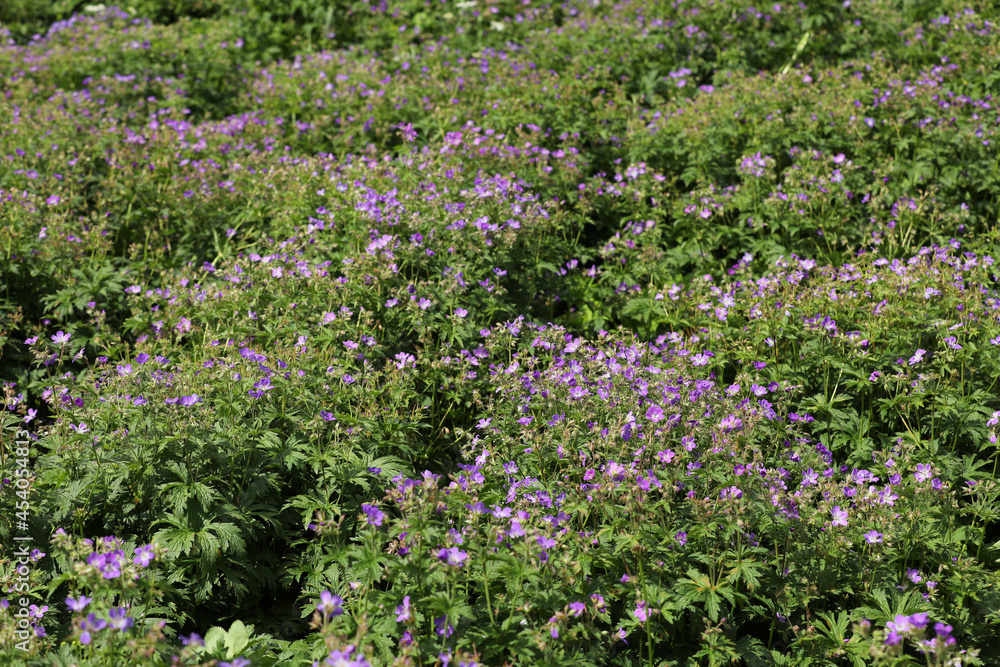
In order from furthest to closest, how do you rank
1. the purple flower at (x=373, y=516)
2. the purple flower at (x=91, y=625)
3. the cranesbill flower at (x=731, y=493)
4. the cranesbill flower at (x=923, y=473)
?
the cranesbill flower at (x=923, y=473) → the cranesbill flower at (x=731, y=493) → the purple flower at (x=373, y=516) → the purple flower at (x=91, y=625)

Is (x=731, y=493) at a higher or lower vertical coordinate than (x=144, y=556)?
lower

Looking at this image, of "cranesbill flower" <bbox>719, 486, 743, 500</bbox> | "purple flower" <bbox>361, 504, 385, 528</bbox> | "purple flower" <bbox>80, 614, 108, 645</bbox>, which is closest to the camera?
"purple flower" <bbox>80, 614, 108, 645</bbox>

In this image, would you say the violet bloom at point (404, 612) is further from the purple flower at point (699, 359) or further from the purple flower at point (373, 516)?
the purple flower at point (699, 359)

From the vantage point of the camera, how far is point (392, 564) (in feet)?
10.5

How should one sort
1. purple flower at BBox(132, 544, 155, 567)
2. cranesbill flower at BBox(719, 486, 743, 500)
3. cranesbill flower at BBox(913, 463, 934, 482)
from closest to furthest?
purple flower at BBox(132, 544, 155, 567), cranesbill flower at BBox(719, 486, 743, 500), cranesbill flower at BBox(913, 463, 934, 482)

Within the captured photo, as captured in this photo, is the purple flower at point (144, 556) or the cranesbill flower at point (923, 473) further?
the cranesbill flower at point (923, 473)

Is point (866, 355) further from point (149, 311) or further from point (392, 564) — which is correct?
Result: point (149, 311)

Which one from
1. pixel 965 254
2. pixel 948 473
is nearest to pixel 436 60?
pixel 965 254

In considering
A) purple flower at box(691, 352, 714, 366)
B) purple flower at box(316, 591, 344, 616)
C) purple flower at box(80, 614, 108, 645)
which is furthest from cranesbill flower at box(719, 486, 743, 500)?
purple flower at box(80, 614, 108, 645)

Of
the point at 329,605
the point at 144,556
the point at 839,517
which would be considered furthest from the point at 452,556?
the point at 839,517

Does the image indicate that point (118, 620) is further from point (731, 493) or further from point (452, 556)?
point (731, 493)

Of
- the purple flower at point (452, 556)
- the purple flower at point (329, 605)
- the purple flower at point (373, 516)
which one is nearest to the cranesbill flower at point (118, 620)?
the purple flower at point (329, 605)

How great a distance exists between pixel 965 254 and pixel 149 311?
19.3 ft

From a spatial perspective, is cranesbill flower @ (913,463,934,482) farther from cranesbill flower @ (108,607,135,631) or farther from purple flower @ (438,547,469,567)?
cranesbill flower @ (108,607,135,631)
